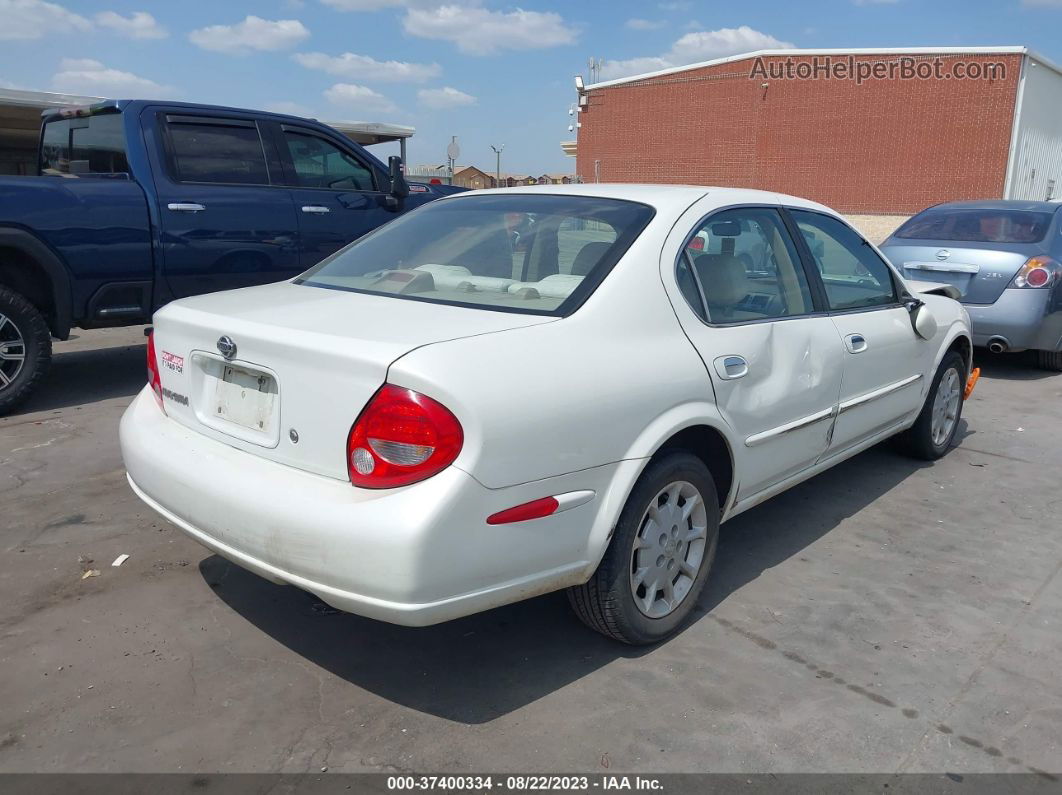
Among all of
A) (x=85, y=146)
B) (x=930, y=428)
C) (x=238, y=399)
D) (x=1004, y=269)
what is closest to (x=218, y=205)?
(x=85, y=146)

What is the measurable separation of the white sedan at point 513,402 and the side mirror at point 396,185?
10.6ft

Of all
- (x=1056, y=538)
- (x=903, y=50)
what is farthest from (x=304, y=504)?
(x=903, y=50)

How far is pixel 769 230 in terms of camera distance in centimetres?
381

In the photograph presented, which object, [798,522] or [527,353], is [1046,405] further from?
[527,353]

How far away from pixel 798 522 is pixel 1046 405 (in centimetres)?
367

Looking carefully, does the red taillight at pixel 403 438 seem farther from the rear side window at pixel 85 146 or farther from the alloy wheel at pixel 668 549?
the rear side window at pixel 85 146

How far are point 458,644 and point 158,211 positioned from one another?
4.21 meters

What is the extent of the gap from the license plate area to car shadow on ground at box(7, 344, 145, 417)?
3603 millimetres

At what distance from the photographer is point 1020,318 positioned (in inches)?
287

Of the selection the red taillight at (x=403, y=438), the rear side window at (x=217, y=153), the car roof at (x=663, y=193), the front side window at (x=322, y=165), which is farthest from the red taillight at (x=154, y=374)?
the front side window at (x=322, y=165)

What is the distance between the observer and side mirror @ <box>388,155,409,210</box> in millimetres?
7004

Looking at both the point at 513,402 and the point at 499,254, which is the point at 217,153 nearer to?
the point at 499,254

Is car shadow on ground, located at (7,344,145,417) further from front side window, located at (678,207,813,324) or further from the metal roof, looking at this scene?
the metal roof

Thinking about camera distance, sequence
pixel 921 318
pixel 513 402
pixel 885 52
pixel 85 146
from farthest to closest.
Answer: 1. pixel 885 52
2. pixel 85 146
3. pixel 921 318
4. pixel 513 402
